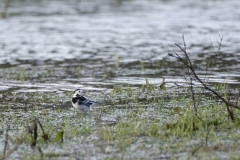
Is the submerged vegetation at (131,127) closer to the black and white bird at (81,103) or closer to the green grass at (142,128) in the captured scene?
the green grass at (142,128)

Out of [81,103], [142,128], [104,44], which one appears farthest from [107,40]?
[142,128]

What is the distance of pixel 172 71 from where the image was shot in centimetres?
1489

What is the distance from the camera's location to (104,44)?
19641 millimetres

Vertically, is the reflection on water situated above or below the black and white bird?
below

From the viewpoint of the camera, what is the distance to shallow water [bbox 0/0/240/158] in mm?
13477

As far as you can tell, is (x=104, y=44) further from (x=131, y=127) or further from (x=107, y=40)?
(x=131, y=127)

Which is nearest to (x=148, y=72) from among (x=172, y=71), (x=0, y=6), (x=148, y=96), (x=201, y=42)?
(x=172, y=71)

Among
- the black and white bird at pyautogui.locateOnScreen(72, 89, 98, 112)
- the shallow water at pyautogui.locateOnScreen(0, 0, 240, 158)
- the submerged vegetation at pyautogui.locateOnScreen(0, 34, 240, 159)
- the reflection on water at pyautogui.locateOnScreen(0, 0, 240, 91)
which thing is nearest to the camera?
the submerged vegetation at pyautogui.locateOnScreen(0, 34, 240, 159)

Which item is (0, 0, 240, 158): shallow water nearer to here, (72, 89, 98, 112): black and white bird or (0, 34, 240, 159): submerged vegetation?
(72, 89, 98, 112): black and white bird

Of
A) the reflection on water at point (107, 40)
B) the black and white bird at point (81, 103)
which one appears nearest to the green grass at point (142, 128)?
the black and white bird at point (81, 103)

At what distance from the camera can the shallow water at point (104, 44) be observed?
13.5 meters

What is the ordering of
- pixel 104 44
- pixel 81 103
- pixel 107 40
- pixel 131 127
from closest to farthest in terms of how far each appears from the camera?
pixel 131 127
pixel 81 103
pixel 104 44
pixel 107 40

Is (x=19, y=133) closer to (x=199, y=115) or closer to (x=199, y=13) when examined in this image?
(x=199, y=115)

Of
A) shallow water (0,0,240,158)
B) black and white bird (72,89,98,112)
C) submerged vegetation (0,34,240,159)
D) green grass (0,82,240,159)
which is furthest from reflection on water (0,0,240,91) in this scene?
black and white bird (72,89,98,112)
